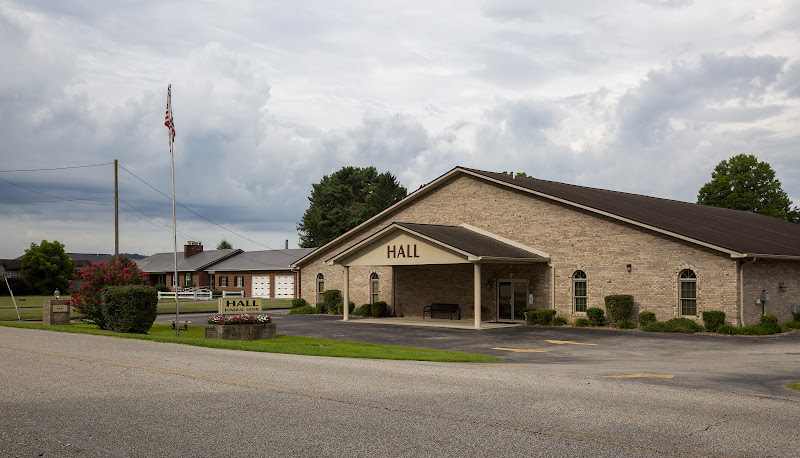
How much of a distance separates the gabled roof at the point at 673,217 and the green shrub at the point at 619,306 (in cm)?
290

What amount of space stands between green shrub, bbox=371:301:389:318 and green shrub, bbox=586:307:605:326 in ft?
39.2

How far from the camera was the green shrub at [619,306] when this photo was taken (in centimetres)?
2716

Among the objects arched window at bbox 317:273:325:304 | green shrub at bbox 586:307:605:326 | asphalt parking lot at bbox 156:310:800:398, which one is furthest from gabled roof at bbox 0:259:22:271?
green shrub at bbox 586:307:605:326

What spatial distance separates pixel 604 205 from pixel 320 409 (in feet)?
76.3

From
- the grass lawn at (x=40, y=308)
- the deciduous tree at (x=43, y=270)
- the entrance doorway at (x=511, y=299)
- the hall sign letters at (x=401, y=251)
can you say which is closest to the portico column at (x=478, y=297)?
the hall sign letters at (x=401, y=251)

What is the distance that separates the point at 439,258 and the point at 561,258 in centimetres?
522

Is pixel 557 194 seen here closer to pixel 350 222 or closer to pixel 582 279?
pixel 582 279

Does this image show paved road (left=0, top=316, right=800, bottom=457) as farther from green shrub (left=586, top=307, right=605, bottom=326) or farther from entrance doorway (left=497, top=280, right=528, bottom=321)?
entrance doorway (left=497, top=280, right=528, bottom=321)

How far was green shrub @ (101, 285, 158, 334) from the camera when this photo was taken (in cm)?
2438

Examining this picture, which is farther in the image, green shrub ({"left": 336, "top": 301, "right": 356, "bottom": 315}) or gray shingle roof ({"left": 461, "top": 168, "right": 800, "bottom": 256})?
green shrub ({"left": 336, "top": 301, "right": 356, "bottom": 315})

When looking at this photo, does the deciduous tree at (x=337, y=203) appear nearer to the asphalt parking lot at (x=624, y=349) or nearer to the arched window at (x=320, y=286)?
the arched window at (x=320, y=286)

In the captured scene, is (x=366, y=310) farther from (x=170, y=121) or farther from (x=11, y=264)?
(x=11, y=264)

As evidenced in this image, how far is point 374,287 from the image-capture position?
38375 mm

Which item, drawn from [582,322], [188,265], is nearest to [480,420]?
[582,322]
